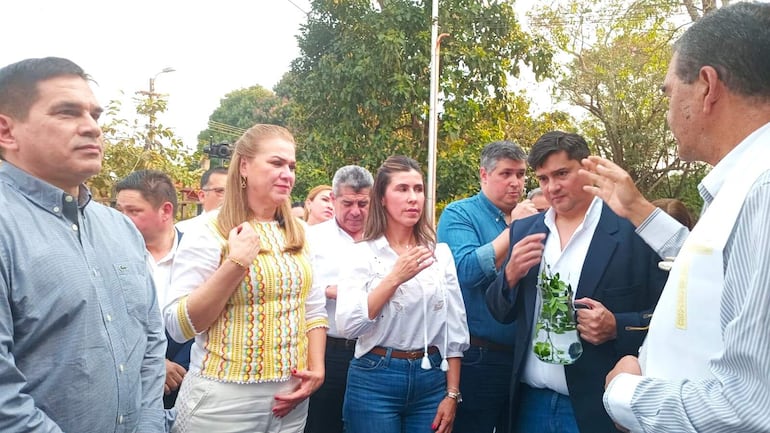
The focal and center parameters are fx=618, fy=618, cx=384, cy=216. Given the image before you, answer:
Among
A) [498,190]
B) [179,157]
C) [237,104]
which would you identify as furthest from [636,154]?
[237,104]

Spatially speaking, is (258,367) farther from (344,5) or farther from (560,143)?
(344,5)

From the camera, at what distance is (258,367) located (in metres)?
2.70

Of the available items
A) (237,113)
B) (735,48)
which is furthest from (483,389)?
(237,113)

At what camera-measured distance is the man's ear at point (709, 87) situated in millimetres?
1566

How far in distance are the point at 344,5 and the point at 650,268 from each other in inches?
448

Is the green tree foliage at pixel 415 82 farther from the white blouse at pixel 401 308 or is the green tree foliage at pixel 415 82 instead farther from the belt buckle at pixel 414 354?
the belt buckle at pixel 414 354

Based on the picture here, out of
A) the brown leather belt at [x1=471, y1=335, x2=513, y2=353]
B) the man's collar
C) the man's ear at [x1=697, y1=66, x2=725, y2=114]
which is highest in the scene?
the man's ear at [x1=697, y1=66, x2=725, y2=114]

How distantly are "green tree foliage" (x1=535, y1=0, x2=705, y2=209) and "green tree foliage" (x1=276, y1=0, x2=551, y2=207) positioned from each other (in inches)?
216

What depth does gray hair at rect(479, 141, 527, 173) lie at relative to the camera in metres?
3.88

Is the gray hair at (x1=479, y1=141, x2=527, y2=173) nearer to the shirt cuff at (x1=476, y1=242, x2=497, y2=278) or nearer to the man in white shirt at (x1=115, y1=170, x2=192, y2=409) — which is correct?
the shirt cuff at (x1=476, y1=242, x2=497, y2=278)

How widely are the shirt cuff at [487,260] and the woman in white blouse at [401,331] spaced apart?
0.17 meters

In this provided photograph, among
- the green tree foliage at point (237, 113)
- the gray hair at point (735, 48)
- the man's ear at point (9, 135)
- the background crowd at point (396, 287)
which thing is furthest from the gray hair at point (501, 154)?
the green tree foliage at point (237, 113)

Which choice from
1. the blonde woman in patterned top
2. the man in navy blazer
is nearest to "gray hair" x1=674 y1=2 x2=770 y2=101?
the man in navy blazer

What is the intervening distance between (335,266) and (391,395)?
118 centimetres
